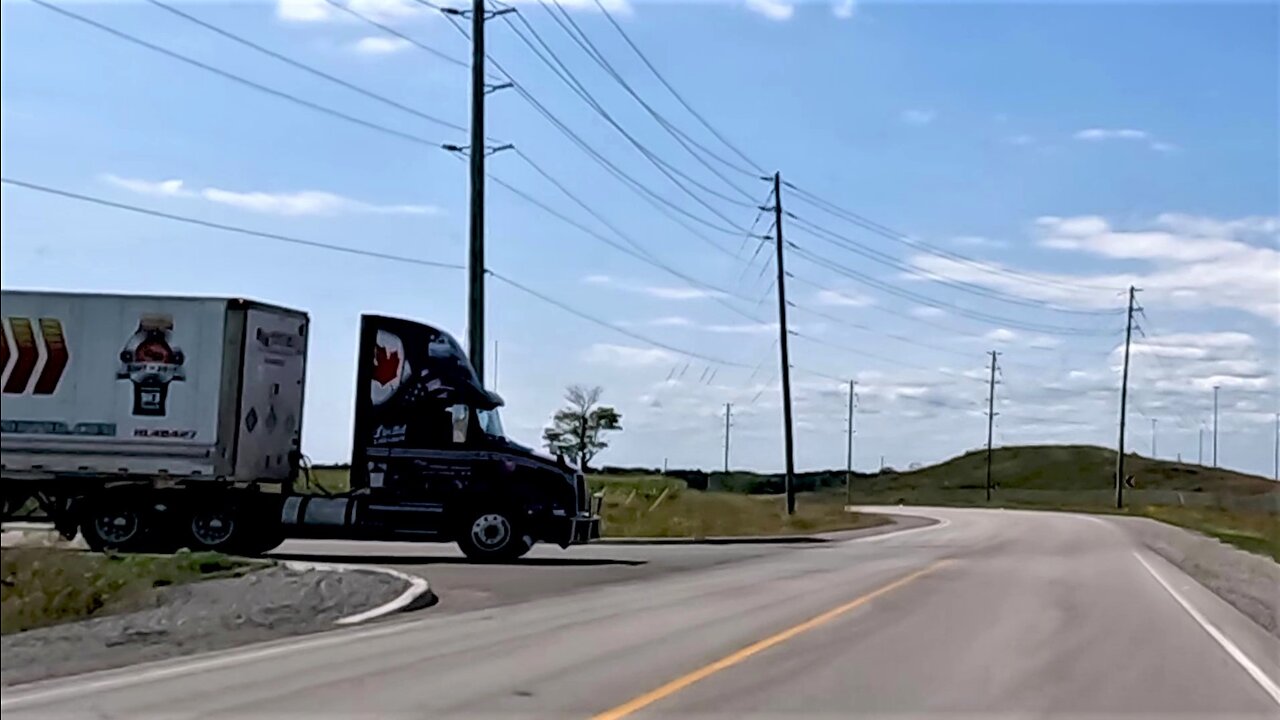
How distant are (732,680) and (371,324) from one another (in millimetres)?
15996

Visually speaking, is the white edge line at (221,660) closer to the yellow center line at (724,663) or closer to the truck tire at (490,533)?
the yellow center line at (724,663)

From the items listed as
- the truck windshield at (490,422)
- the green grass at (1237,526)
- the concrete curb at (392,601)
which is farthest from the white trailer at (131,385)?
the green grass at (1237,526)

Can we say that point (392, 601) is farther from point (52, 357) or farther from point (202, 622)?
point (52, 357)

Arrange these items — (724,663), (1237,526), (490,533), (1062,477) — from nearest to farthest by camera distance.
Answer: (724,663)
(490,533)
(1237,526)
(1062,477)

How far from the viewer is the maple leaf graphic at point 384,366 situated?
27.6 m

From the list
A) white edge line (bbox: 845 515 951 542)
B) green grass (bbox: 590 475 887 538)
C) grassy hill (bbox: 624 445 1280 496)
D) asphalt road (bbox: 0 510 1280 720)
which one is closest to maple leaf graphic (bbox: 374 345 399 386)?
asphalt road (bbox: 0 510 1280 720)

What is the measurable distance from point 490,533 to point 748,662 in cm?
1520

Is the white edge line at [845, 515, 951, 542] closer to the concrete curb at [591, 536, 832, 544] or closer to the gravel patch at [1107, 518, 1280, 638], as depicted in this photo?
the concrete curb at [591, 536, 832, 544]

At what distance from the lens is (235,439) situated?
1753 cm

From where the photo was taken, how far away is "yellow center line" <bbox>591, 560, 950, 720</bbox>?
10961 millimetres

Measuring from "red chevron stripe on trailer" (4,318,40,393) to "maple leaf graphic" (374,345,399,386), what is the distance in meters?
23.9

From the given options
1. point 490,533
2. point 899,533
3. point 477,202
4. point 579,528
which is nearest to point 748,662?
point 490,533

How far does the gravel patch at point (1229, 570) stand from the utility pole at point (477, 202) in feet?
47.0

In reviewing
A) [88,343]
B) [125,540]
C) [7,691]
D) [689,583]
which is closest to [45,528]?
[7,691]
